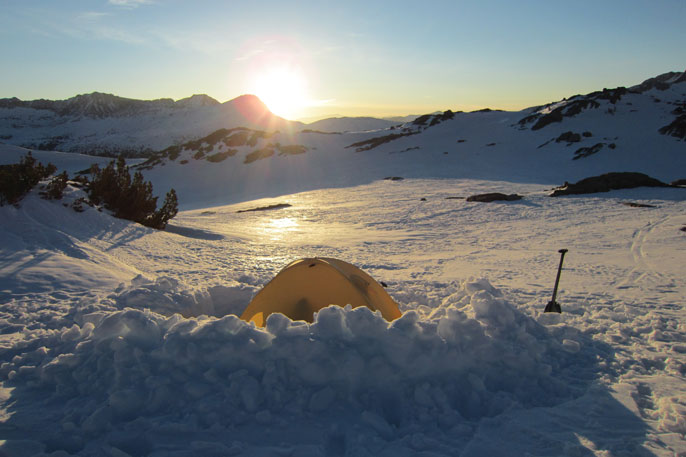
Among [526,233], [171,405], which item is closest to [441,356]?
[171,405]

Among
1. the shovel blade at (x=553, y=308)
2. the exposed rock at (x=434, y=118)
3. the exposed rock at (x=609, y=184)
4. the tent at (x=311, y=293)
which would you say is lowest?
the shovel blade at (x=553, y=308)

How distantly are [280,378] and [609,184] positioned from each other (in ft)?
63.7

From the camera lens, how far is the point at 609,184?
17.1 m

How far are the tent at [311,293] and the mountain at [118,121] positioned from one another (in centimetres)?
9452

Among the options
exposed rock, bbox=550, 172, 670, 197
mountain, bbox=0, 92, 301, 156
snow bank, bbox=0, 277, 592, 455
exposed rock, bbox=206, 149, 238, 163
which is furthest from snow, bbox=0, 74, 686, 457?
mountain, bbox=0, 92, 301, 156

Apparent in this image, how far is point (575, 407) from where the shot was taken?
2.92 meters

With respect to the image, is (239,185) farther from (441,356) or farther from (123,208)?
(441,356)

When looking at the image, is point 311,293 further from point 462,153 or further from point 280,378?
point 462,153

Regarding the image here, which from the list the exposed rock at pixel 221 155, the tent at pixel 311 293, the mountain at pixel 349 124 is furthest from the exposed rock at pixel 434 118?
the mountain at pixel 349 124

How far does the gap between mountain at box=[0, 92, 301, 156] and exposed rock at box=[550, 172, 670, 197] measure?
8833 cm

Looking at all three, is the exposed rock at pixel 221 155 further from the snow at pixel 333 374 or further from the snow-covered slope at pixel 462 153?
the snow at pixel 333 374

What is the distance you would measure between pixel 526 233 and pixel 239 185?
27467 mm

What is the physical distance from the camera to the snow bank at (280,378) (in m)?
2.54

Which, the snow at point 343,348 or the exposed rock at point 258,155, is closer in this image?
the snow at point 343,348
